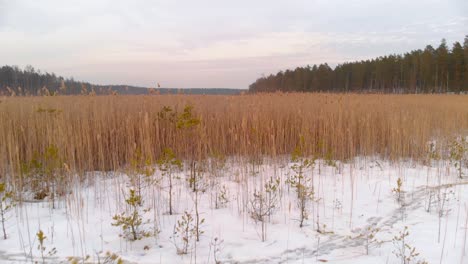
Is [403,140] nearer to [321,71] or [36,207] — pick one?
[36,207]

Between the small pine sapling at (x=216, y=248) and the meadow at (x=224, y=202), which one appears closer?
the small pine sapling at (x=216, y=248)

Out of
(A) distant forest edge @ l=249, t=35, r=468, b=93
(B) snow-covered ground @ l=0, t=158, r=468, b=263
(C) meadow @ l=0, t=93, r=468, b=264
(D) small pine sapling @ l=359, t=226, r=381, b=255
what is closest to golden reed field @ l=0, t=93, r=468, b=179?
(C) meadow @ l=0, t=93, r=468, b=264

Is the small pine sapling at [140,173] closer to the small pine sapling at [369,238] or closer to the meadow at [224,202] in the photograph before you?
the meadow at [224,202]

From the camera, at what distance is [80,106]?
478 centimetres

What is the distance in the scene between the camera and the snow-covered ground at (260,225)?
6.63 ft

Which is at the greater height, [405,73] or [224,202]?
[405,73]

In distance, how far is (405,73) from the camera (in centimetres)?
2955

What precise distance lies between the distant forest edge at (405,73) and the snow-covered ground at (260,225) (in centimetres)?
1357

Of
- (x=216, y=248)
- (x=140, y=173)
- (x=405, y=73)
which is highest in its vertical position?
(x=405, y=73)

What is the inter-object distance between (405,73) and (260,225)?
33.6 m

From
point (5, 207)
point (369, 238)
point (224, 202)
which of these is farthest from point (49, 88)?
point (369, 238)

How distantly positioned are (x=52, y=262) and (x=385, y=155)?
468cm

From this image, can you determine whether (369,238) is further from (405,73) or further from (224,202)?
(405,73)

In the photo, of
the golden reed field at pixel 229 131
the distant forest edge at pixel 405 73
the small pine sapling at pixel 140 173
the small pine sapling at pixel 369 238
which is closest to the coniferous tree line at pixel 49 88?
the golden reed field at pixel 229 131
